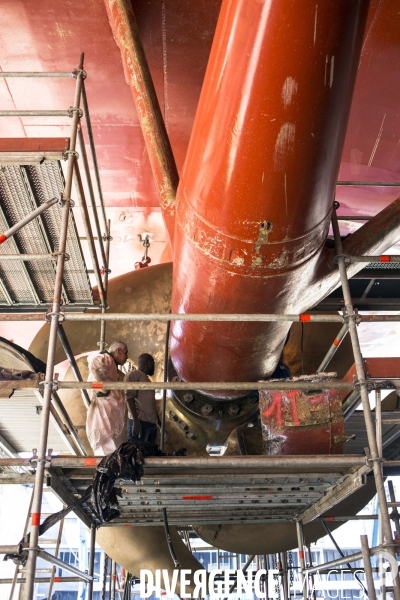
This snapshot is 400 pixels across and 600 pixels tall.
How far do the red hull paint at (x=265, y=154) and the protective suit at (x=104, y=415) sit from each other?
1098mm

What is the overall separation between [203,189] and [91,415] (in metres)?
2.01

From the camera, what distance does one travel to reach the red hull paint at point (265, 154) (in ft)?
7.80

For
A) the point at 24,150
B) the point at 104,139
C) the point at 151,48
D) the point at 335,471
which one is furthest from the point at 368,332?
the point at 24,150

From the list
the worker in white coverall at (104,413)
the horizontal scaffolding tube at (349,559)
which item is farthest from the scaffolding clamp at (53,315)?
the horizontal scaffolding tube at (349,559)

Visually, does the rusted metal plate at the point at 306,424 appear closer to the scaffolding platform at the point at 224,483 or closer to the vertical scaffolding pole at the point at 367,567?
the scaffolding platform at the point at 224,483

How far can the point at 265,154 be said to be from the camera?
8.71 feet

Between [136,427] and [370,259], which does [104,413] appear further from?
[370,259]

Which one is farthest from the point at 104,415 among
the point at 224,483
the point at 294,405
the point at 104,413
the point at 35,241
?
the point at 35,241

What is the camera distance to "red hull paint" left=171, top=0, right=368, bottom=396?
7.80ft

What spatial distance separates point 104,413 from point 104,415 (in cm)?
1

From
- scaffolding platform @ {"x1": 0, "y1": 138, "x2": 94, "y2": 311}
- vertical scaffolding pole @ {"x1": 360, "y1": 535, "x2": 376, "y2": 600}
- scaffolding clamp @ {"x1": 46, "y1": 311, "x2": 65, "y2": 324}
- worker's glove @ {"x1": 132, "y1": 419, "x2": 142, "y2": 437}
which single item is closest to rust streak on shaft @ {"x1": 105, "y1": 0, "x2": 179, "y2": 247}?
scaffolding platform @ {"x1": 0, "y1": 138, "x2": 94, "y2": 311}

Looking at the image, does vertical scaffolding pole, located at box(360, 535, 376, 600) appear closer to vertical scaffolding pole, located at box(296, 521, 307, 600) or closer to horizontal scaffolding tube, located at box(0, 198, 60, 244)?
vertical scaffolding pole, located at box(296, 521, 307, 600)

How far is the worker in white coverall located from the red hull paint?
1102 mm

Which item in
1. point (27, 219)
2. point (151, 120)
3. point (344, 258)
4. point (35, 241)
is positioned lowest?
point (344, 258)
